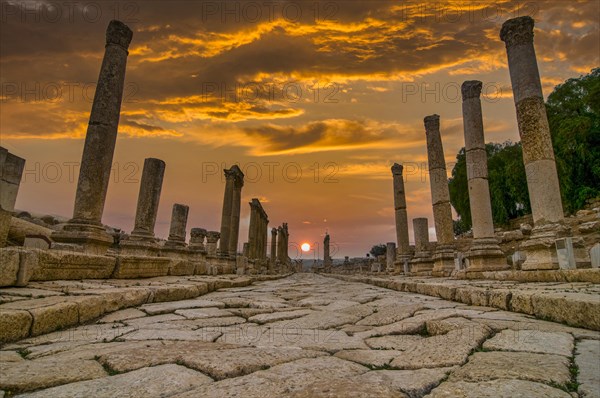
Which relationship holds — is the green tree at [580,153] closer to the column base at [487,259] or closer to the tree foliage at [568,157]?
the tree foliage at [568,157]

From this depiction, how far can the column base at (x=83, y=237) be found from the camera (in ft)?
23.8

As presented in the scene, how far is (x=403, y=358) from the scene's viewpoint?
2080mm

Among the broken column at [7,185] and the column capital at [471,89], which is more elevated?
the column capital at [471,89]

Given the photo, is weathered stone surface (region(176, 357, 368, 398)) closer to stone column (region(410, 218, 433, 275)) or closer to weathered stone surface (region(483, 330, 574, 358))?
weathered stone surface (region(483, 330, 574, 358))

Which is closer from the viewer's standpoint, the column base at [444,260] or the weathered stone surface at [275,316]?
the weathered stone surface at [275,316]

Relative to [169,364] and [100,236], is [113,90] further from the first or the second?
[169,364]

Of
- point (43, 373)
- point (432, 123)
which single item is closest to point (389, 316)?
point (43, 373)

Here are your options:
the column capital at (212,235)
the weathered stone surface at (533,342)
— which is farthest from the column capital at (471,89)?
the column capital at (212,235)

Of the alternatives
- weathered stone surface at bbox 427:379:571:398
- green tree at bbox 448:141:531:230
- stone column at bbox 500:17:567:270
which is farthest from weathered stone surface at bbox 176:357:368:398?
green tree at bbox 448:141:531:230

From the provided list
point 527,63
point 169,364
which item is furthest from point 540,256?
point 169,364

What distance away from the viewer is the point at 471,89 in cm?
1073

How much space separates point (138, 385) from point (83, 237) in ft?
22.4

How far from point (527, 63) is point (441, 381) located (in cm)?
918

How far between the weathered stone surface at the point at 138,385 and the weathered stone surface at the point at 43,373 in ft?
0.31
